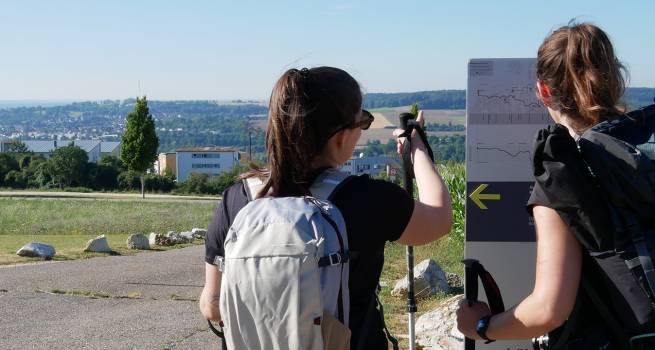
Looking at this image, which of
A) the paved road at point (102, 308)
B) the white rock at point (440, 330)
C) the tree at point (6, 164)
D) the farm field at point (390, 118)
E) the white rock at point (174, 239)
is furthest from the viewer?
the tree at point (6, 164)

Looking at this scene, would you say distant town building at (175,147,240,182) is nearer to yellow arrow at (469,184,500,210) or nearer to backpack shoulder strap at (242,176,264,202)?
yellow arrow at (469,184,500,210)

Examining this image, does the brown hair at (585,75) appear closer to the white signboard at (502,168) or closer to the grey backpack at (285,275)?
the grey backpack at (285,275)

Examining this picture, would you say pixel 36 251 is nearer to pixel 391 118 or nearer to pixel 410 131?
pixel 391 118

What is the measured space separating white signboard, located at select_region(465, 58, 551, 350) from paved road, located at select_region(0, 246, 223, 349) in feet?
9.65

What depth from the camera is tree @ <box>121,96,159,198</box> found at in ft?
188

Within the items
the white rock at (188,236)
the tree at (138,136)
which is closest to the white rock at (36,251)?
the white rock at (188,236)

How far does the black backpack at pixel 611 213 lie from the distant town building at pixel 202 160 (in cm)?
13031

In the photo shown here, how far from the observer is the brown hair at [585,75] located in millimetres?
2266

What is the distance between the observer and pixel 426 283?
9266 millimetres

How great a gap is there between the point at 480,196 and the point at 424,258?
30.0ft

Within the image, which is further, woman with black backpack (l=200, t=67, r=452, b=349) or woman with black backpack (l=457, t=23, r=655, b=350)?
woman with black backpack (l=200, t=67, r=452, b=349)

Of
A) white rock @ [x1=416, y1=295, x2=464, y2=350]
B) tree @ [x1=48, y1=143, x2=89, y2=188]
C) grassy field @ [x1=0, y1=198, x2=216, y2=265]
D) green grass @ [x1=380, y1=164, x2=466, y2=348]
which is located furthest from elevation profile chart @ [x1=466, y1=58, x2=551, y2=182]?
tree @ [x1=48, y1=143, x2=89, y2=188]

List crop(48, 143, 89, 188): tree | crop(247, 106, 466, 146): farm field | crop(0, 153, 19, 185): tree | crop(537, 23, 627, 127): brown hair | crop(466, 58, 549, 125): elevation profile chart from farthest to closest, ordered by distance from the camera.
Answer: crop(0, 153, 19, 185): tree
crop(48, 143, 89, 188): tree
crop(466, 58, 549, 125): elevation profile chart
crop(247, 106, 466, 146): farm field
crop(537, 23, 627, 127): brown hair

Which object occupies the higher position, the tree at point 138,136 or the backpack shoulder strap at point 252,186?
the backpack shoulder strap at point 252,186
